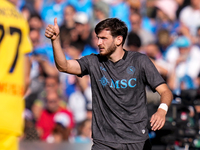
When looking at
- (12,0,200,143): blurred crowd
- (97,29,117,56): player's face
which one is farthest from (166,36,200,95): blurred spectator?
(97,29,117,56): player's face

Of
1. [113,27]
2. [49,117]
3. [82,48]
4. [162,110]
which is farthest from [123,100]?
[82,48]

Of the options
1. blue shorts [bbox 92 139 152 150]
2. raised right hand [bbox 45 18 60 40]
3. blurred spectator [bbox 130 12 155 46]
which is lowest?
blue shorts [bbox 92 139 152 150]

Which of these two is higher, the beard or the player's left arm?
the beard

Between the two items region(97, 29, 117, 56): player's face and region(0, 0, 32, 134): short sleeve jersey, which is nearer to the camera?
region(0, 0, 32, 134): short sleeve jersey

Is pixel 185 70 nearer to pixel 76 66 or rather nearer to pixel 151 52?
pixel 151 52

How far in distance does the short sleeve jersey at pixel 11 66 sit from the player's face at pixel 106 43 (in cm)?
79

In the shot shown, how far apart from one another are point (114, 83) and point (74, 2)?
5.39m

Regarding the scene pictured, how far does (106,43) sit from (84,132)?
427 centimetres

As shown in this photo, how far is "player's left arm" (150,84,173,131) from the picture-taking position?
3.13m

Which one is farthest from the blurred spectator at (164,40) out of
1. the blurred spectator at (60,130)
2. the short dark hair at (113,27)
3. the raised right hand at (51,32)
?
the raised right hand at (51,32)

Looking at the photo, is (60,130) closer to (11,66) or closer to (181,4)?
(181,4)

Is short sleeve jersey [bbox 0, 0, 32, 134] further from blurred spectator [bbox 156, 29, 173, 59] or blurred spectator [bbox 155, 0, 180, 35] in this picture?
blurred spectator [bbox 155, 0, 180, 35]

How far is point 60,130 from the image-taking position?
7617 mm

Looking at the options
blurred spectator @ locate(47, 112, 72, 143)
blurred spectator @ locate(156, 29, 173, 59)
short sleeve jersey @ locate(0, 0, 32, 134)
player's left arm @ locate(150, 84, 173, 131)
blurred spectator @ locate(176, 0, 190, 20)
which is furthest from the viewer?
blurred spectator @ locate(176, 0, 190, 20)
